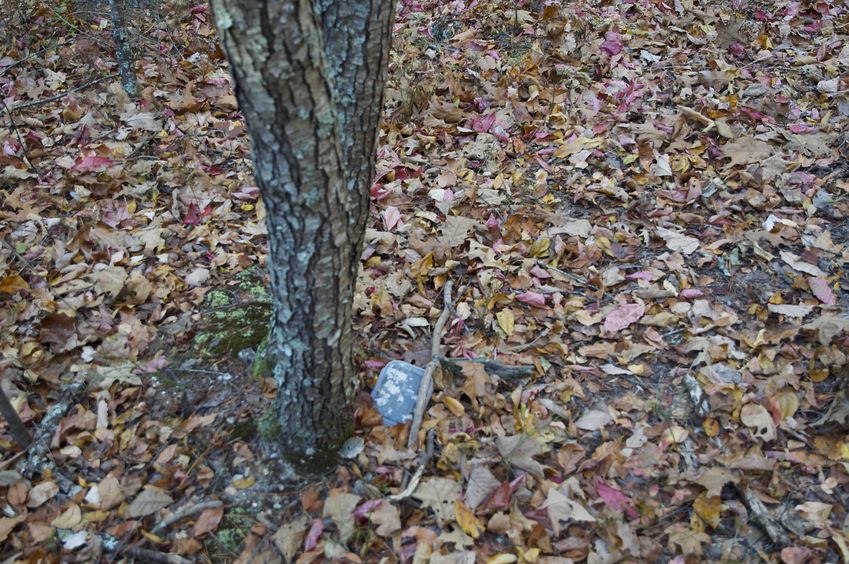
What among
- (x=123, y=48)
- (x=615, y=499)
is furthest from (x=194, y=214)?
(x=615, y=499)

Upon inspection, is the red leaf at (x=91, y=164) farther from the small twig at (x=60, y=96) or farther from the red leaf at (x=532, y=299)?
the red leaf at (x=532, y=299)

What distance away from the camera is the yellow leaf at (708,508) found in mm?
2244

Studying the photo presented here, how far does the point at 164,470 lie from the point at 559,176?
109 inches

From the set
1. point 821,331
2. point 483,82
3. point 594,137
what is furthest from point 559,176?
point 821,331

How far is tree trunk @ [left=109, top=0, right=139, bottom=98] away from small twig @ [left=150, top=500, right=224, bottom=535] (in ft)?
11.3

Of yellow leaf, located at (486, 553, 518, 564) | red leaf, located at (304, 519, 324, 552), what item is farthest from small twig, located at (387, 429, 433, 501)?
yellow leaf, located at (486, 553, 518, 564)

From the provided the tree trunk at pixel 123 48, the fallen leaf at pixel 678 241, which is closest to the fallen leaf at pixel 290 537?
the fallen leaf at pixel 678 241

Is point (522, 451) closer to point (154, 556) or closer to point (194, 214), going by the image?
point (154, 556)

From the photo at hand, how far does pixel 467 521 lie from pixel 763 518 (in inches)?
42.1

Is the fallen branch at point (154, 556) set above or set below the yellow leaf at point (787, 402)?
above

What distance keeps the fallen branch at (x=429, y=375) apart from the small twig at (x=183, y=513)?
0.78 m

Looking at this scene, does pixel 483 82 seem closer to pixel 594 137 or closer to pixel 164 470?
pixel 594 137

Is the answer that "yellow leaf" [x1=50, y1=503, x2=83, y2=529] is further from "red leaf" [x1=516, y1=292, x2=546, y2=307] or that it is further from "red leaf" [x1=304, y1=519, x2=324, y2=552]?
"red leaf" [x1=516, y1=292, x2=546, y2=307]

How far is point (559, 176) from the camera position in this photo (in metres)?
3.90
